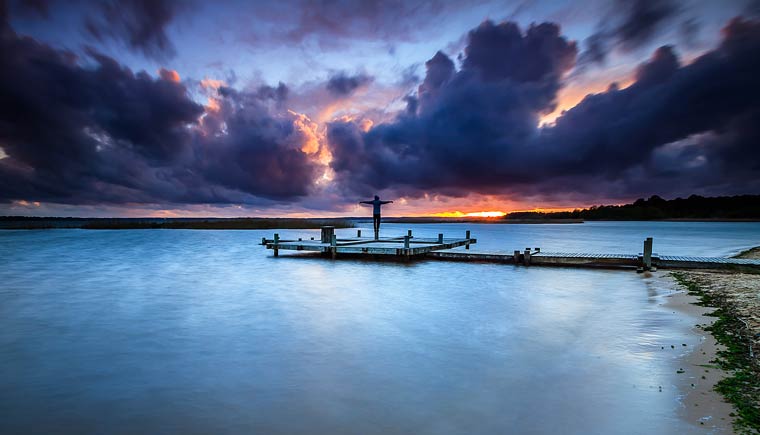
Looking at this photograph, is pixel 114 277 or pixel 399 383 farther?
pixel 114 277

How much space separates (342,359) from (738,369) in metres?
7.06

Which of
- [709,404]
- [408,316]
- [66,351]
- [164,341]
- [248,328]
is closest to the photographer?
[709,404]

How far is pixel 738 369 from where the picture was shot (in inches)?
257

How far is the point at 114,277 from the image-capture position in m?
21.4

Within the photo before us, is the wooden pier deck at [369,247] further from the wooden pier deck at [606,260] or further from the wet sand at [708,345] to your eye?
the wet sand at [708,345]

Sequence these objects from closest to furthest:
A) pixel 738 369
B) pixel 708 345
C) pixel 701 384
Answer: pixel 701 384, pixel 738 369, pixel 708 345

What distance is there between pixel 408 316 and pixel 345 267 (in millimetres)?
11748

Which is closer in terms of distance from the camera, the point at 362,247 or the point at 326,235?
the point at 362,247

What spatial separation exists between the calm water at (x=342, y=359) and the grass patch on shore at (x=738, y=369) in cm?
Result: 63

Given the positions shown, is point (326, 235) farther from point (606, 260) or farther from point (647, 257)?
point (647, 257)

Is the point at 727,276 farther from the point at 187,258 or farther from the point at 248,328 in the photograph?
the point at 187,258

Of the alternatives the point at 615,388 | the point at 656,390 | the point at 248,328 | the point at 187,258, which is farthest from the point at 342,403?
the point at 187,258

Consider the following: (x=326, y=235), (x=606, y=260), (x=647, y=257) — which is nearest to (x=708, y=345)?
(x=647, y=257)

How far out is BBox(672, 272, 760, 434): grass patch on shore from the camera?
497 cm
